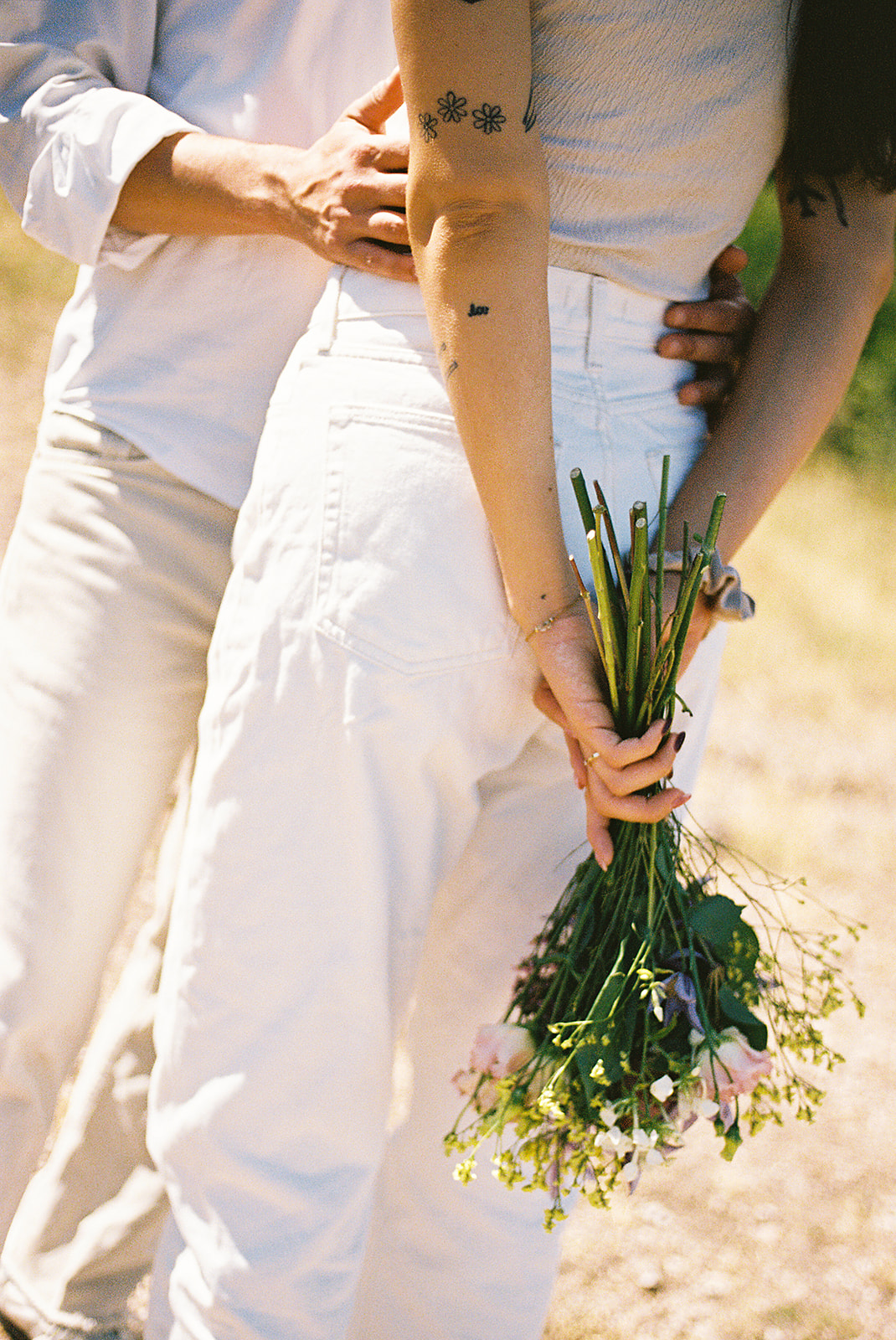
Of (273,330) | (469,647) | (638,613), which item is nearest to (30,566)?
(273,330)

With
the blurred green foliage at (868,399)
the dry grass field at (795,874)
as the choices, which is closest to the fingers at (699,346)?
the dry grass field at (795,874)

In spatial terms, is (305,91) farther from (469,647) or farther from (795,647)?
(795,647)

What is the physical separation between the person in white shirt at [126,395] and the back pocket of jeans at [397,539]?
33 cm

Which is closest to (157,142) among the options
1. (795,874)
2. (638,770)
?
(638,770)

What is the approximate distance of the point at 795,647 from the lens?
14.5ft

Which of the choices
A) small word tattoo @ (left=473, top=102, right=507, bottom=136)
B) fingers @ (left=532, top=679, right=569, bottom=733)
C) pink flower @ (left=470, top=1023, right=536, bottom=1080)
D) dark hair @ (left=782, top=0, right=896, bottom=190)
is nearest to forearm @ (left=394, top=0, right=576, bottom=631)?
small word tattoo @ (left=473, top=102, right=507, bottom=136)

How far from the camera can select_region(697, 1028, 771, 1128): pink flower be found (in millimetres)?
1193

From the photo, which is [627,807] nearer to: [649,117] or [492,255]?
[492,255]

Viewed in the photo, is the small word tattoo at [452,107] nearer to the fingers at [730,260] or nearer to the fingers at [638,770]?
the fingers at [730,260]

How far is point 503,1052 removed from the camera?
1.23 metres

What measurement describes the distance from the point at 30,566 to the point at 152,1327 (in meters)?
0.96

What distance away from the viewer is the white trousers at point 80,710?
1.37 metres

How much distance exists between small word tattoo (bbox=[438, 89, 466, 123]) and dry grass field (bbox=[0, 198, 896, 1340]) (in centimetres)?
199

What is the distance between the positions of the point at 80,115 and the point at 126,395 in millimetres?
327
